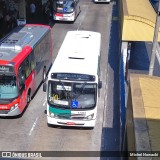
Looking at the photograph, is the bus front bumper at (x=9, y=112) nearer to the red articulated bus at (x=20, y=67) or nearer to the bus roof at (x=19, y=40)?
the red articulated bus at (x=20, y=67)

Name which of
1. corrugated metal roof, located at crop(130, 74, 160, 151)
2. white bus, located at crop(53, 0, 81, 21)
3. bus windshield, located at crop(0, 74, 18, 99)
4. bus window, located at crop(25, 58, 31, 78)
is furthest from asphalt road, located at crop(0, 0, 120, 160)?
white bus, located at crop(53, 0, 81, 21)

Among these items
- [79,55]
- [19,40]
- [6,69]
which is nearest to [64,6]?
[19,40]

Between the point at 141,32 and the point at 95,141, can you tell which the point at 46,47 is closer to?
the point at 141,32

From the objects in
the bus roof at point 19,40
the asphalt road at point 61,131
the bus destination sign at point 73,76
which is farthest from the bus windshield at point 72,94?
the bus roof at point 19,40

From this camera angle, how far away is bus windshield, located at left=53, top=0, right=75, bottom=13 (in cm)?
3494

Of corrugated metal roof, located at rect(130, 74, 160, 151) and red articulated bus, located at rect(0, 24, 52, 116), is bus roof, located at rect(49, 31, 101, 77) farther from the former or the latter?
corrugated metal roof, located at rect(130, 74, 160, 151)

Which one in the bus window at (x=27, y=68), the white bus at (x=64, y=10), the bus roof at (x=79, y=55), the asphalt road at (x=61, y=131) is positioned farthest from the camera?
the white bus at (x=64, y=10)

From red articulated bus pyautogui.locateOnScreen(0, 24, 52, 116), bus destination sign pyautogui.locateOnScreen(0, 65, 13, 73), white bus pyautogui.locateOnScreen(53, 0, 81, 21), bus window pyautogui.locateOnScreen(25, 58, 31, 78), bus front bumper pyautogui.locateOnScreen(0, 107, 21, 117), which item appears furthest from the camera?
white bus pyautogui.locateOnScreen(53, 0, 81, 21)

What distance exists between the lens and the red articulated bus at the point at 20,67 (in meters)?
16.1

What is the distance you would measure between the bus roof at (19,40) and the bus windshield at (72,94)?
8.68 ft

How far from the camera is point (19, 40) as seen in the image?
61.0 feet

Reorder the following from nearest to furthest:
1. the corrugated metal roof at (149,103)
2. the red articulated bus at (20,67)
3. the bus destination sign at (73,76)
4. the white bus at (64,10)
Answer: the corrugated metal roof at (149,103) → the bus destination sign at (73,76) → the red articulated bus at (20,67) → the white bus at (64,10)

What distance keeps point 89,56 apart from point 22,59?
314 cm

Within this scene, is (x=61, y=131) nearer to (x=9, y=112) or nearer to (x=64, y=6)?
(x=9, y=112)
